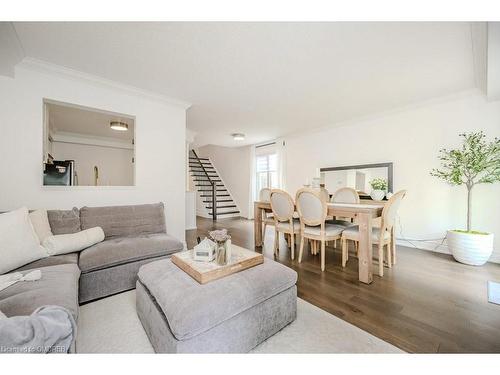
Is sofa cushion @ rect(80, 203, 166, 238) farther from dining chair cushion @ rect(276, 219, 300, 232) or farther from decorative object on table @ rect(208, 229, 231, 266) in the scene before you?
dining chair cushion @ rect(276, 219, 300, 232)

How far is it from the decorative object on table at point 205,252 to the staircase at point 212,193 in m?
4.88

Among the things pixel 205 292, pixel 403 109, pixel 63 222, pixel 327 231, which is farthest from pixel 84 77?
pixel 403 109

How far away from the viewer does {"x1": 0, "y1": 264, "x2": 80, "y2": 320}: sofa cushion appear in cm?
101

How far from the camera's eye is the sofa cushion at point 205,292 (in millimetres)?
1015

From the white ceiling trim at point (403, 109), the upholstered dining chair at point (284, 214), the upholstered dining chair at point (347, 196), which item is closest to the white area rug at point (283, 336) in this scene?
the upholstered dining chair at point (284, 214)

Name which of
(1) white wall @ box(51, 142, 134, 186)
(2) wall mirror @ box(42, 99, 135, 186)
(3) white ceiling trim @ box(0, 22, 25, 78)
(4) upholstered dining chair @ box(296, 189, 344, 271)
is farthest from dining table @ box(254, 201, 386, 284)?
(1) white wall @ box(51, 142, 134, 186)

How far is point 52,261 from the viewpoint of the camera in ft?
5.24

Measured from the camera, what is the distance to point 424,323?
4.88 feet

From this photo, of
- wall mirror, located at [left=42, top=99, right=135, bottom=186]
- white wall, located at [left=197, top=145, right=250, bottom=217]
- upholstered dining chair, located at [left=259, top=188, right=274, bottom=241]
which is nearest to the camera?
upholstered dining chair, located at [left=259, top=188, right=274, bottom=241]

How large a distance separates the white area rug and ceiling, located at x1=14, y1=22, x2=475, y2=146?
91.8 inches

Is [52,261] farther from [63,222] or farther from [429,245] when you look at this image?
[429,245]

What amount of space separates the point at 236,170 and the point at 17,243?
5962 millimetres

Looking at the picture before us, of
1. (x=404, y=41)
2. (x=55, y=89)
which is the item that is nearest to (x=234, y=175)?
(x=55, y=89)
